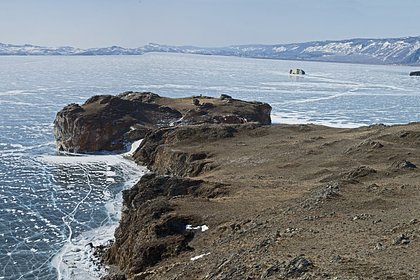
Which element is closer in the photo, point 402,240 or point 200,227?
point 402,240

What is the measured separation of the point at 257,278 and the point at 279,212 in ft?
27.2

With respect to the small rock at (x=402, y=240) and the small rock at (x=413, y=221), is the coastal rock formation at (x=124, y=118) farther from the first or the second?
the small rock at (x=402, y=240)

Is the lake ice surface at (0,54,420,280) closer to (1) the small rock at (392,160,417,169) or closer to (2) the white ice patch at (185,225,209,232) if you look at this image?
(2) the white ice patch at (185,225,209,232)

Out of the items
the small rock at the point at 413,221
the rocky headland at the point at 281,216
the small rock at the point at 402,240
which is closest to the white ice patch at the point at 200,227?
the rocky headland at the point at 281,216

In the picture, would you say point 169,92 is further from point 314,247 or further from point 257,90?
point 314,247

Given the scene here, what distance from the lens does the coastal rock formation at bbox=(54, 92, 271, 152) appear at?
222 feet

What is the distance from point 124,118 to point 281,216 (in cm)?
4946

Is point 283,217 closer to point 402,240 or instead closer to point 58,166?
point 402,240

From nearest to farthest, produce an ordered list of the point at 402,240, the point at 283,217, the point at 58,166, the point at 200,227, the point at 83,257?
the point at 402,240 → the point at 283,217 → the point at 200,227 → the point at 83,257 → the point at 58,166

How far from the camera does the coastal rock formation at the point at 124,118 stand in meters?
67.6

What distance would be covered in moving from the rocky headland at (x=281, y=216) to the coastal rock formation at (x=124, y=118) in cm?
2083

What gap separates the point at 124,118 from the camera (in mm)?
70812

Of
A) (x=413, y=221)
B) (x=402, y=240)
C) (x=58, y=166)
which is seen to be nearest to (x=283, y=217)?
(x=413, y=221)

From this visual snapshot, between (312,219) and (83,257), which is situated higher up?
(312,219)
